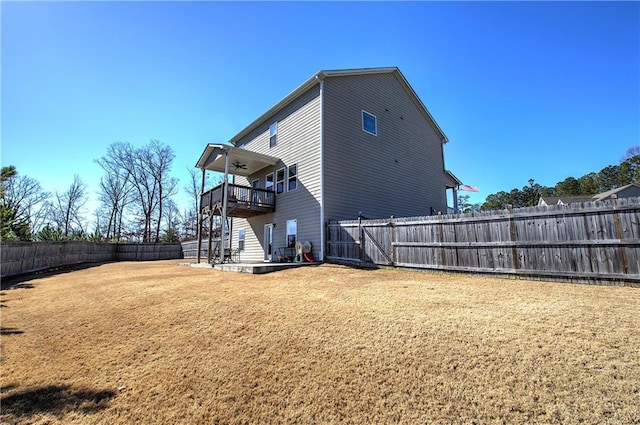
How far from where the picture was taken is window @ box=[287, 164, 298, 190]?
1403cm

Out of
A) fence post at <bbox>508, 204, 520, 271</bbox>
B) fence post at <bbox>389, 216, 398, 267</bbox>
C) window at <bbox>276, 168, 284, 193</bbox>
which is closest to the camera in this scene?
fence post at <bbox>508, 204, 520, 271</bbox>

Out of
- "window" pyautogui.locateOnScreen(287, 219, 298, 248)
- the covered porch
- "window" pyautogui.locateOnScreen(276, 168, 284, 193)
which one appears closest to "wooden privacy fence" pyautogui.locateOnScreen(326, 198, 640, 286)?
"window" pyautogui.locateOnScreen(287, 219, 298, 248)

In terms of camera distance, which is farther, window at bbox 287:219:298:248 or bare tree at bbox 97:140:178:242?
bare tree at bbox 97:140:178:242

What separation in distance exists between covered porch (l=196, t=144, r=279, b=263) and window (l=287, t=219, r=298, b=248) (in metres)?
1.68

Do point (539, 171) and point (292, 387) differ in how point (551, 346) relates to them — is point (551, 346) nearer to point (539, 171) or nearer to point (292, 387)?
point (292, 387)

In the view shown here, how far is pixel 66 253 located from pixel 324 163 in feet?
56.7

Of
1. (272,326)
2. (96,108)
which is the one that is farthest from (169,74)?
(272,326)

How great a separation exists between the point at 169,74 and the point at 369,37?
30.9 ft

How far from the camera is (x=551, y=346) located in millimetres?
3258

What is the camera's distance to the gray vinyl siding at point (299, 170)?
1285cm

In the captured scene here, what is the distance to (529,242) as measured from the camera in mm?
6980

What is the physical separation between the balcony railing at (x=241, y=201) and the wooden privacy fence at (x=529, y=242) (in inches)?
262

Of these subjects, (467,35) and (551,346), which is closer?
(551,346)

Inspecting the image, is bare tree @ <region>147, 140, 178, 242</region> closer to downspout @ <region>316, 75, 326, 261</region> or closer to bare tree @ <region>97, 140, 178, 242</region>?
bare tree @ <region>97, 140, 178, 242</region>
